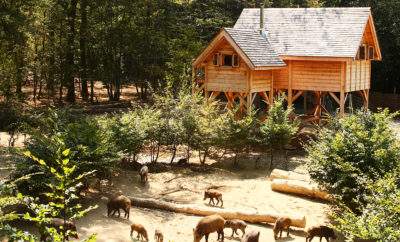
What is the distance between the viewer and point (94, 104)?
41.5 metres

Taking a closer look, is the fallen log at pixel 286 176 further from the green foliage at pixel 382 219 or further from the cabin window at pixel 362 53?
the cabin window at pixel 362 53

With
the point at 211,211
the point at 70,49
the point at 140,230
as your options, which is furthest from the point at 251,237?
the point at 70,49

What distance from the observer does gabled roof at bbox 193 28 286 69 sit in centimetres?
2659

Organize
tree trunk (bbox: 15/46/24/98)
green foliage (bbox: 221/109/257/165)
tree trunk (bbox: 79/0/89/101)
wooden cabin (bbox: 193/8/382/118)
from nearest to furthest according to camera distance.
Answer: green foliage (bbox: 221/109/257/165), wooden cabin (bbox: 193/8/382/118), tree trunk (bbox: 15/46/24/98), tree trunk (bbox: 79/0/89/101)

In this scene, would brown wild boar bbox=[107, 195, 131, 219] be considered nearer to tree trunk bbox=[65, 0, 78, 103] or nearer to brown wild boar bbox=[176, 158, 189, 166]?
brown wild boar bbox=[176, 158, 189, 166]

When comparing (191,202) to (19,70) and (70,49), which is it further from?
(70,49)

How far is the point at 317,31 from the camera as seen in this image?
96.4 ft

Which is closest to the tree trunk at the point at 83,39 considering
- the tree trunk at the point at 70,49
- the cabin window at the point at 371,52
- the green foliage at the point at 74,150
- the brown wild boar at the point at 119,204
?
the tree trunk at the point at 70,49

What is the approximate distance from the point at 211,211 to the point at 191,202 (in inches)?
76.2

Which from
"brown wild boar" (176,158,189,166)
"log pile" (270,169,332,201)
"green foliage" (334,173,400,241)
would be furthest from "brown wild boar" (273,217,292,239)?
"brown wild boar" (176,158,189,166)

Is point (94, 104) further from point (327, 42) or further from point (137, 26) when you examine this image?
point (327, 42)

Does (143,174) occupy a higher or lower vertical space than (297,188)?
higher

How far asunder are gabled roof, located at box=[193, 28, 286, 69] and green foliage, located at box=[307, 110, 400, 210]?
10298 mm

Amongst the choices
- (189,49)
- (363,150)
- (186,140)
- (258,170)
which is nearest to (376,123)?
(363,150)
